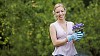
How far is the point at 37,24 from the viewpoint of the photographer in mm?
8727

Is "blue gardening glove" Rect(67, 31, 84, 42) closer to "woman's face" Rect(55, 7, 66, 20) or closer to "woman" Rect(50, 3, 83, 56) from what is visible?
"woman" Rect(50, 3, 83, 56)

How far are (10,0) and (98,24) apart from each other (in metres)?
2.56

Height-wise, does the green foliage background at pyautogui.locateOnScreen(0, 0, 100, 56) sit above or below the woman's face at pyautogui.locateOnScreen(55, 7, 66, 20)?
below

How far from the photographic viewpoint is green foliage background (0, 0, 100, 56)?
27.6 ft

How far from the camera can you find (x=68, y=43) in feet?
13.2

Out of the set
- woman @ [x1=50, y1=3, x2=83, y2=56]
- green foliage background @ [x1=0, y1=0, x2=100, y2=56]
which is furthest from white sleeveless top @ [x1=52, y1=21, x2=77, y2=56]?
green foliage background @ [x1=0, y1=0, x2=100, y2=56]

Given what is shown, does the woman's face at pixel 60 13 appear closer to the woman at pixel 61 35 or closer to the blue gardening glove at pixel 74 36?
the woman at pixel 61 35

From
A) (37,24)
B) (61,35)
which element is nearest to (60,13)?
(61,35)

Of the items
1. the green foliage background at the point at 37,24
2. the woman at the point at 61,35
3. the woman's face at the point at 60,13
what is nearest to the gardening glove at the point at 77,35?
the woman at the point at 61,35

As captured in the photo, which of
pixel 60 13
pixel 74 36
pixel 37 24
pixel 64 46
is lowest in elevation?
pixel 37 24

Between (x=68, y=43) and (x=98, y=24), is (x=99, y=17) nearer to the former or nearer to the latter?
(x=98, y=24)

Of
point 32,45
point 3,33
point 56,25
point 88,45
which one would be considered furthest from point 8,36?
point 56,25

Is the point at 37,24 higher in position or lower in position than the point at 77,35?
lower

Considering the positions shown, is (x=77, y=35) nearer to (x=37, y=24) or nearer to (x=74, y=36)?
(x=74, y=36)
